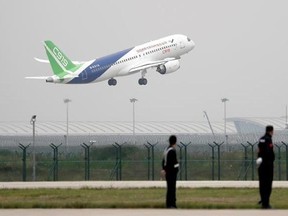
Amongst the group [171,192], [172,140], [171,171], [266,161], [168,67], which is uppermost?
[168,67]

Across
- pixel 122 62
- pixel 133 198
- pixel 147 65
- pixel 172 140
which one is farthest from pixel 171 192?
pixel 122 62

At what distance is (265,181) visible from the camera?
41.4 meters

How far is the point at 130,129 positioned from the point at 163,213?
11474 centimetres

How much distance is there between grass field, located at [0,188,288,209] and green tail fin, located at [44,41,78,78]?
242 ft

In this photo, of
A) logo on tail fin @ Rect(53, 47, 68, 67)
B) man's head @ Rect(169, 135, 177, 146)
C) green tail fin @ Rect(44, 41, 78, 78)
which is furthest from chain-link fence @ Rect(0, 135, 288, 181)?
logo on tail fin @ Rect(53, 47, 68, 67)

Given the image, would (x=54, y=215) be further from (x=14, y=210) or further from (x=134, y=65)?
(x=134, y=65)

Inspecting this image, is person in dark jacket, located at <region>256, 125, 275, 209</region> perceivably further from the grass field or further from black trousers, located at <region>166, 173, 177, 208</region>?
black trousers, located at <region>166, 173, 177, 208</region>

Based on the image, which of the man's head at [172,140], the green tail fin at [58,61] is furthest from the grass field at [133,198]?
the green tail fin at [58,61]

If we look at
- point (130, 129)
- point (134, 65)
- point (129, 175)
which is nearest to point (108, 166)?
point (129, 175)

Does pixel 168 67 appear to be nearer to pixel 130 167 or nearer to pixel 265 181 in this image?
pixel 130 167

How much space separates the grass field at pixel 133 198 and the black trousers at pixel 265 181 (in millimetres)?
652

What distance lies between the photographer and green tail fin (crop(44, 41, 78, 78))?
422 feet

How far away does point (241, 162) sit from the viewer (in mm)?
79938

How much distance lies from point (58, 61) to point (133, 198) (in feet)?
272
